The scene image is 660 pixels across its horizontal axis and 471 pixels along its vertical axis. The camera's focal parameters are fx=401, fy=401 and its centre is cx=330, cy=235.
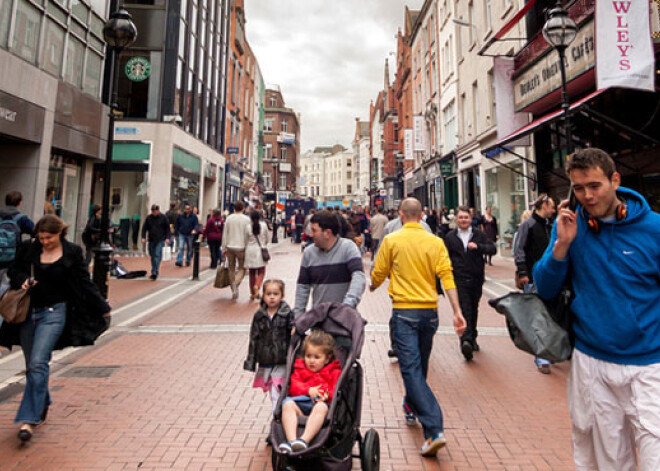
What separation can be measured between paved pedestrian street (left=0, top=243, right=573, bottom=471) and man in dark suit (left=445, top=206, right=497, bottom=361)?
0.56m

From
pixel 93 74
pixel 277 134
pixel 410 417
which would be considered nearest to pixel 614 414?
pixel 410 417

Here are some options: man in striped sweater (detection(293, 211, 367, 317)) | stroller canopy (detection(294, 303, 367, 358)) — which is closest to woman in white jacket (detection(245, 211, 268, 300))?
man in striped sweater (detection(293, 211, 367, 317))

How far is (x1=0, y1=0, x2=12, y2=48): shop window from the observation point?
973cm

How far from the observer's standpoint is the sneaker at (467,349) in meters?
5.10

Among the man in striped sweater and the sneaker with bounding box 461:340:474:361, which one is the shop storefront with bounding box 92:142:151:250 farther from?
the man in striped sweater

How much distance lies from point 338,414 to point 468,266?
11.1 ft

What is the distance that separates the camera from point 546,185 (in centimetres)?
1441

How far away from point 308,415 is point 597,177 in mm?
2093

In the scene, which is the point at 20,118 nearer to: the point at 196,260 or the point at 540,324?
the point at 196,260

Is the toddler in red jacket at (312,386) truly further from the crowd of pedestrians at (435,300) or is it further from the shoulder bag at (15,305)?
the shoulder bag at (15,305)

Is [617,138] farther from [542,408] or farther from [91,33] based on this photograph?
[91,33]

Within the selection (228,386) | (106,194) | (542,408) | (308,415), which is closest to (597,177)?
(308,415)

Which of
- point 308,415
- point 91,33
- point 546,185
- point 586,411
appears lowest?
point 308,415

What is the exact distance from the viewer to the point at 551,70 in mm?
10938
